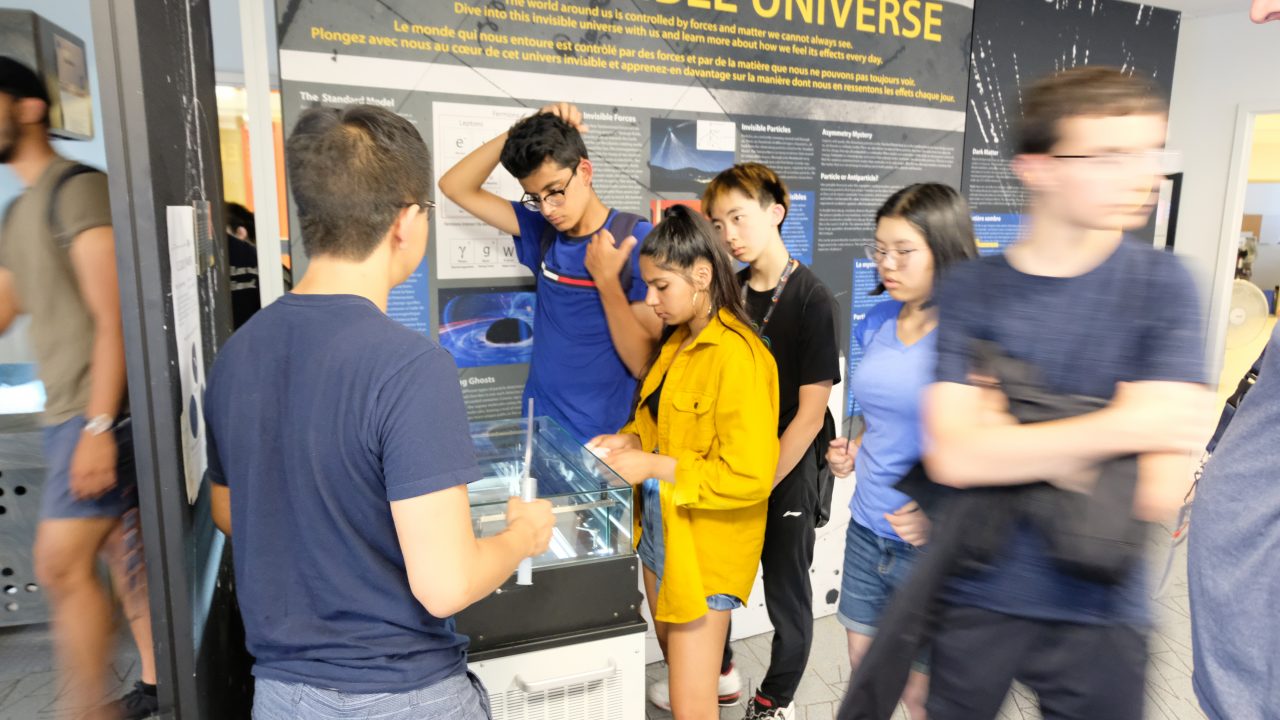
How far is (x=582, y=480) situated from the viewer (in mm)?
1774

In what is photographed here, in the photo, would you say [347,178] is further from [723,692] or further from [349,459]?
[723,692]

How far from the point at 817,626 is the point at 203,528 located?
2.64 metres

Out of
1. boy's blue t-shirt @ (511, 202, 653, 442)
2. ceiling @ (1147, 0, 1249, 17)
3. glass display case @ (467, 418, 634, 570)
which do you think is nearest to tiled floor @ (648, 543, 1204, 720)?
boy's blue t-shirt @ (511, 202, 653, 442)


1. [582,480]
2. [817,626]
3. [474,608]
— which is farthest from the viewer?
[817,626]

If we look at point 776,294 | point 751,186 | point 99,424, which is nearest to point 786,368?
point 776,294

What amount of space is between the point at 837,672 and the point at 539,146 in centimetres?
220

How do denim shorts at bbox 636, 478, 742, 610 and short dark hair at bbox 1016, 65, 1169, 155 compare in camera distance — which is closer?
short dark hair at bbox 1016, 65, 1169, 155

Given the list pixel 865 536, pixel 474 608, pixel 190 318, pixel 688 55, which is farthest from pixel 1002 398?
pixel 688 55

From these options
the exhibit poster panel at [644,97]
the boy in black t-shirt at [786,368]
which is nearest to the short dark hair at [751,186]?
the boy in black t-shirt at [786,368]

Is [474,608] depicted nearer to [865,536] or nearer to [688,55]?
[865,536]

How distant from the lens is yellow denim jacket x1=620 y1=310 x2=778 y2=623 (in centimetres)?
180

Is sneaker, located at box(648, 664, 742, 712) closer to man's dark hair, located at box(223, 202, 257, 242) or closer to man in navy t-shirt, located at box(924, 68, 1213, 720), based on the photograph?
man in navy t-shirt, located at box(924, 68, 1213, 720)

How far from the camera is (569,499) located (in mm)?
1636

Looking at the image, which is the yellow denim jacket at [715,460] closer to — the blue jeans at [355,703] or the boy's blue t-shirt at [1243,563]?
the blue jeans at [355,703]
